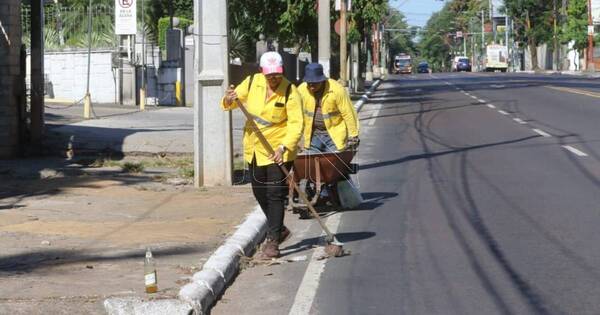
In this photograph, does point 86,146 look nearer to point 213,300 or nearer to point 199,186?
point 199,186

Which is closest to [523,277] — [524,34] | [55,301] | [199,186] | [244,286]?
[244,286]

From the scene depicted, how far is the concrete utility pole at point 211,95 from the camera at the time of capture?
1414cm

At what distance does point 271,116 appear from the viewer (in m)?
9.34

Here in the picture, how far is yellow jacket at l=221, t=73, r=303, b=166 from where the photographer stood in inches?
364

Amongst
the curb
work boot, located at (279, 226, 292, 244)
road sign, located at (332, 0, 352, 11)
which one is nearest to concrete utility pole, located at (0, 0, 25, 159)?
the curb

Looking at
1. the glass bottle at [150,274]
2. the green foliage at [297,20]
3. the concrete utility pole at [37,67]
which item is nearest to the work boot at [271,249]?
the glass bottle at [150,274]

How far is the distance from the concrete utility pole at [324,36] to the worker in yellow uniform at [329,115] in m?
13.7

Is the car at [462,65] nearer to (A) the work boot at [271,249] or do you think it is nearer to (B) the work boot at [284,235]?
(B) the work boot at [284,235]

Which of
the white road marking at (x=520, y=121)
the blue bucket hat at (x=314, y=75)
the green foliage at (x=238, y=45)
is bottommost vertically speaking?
the white road marking at (x=520, y=121)

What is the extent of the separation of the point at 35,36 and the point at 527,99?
63.6ft

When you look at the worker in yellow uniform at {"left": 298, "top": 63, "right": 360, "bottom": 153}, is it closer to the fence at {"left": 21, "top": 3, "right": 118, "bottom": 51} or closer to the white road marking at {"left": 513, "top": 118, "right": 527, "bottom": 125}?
the white road marking at {"left": 513, "top": 118, "right": 527, "bottom": 125}

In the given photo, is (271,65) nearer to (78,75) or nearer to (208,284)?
(208,284)

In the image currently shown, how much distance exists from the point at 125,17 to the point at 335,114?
17769 mm

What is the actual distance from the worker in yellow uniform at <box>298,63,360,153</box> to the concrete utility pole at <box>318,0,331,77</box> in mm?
13679
